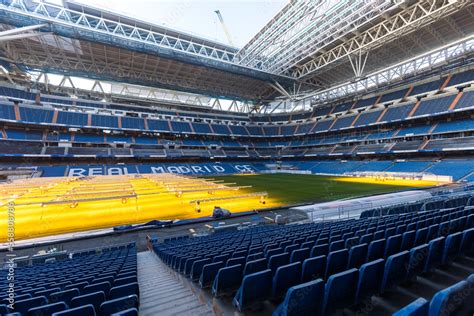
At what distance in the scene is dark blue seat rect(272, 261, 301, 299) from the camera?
8.81ft

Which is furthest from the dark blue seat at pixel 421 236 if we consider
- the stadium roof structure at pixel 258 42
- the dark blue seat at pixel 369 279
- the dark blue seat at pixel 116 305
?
the stadium roof structure at pixel 258 42

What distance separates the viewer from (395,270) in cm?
268

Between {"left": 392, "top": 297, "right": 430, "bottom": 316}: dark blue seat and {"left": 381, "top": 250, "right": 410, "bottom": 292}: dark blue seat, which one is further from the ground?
{"left": 392, "top": 297, "right": 430, "bottom": 316}: dark blue seat

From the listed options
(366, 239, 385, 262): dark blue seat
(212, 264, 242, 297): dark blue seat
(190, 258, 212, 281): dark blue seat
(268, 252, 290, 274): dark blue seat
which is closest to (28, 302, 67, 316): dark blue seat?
(212, 264, 242, 297): dark blue seat

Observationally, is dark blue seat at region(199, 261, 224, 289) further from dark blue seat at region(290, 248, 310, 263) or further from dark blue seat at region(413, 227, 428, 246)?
dark blue seat at region(413, 227, 428, 246)

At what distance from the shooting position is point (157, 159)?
1825 inches

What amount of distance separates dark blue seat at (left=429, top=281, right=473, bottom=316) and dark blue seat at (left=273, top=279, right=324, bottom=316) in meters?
0.84

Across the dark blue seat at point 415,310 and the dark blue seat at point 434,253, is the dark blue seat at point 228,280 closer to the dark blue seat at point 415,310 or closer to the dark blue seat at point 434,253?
the dark blue seat at point 415,310

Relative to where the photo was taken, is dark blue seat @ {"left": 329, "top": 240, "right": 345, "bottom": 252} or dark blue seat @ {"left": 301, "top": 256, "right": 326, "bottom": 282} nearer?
dark blue seat @ {"left": 301, "top": 256, "right": 326, "bottom": 282}

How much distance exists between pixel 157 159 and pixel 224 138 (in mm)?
19699

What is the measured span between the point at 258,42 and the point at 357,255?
112ft

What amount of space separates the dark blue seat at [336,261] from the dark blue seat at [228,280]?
1.24m

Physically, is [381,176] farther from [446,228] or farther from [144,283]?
[144,283]

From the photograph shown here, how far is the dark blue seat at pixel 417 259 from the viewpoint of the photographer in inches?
109
